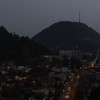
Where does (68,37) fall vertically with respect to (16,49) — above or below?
above

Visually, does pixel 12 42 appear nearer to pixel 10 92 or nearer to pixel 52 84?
pixel 52 84

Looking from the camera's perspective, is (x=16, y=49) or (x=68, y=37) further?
(x=68, y=37)

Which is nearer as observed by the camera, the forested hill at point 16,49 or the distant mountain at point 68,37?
the forested hill at point 16,49

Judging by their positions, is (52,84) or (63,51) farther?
(63,51)

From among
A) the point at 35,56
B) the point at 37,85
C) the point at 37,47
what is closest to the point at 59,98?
the point at 37,85

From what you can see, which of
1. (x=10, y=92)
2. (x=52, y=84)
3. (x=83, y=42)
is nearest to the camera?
(x=10, y=92)
